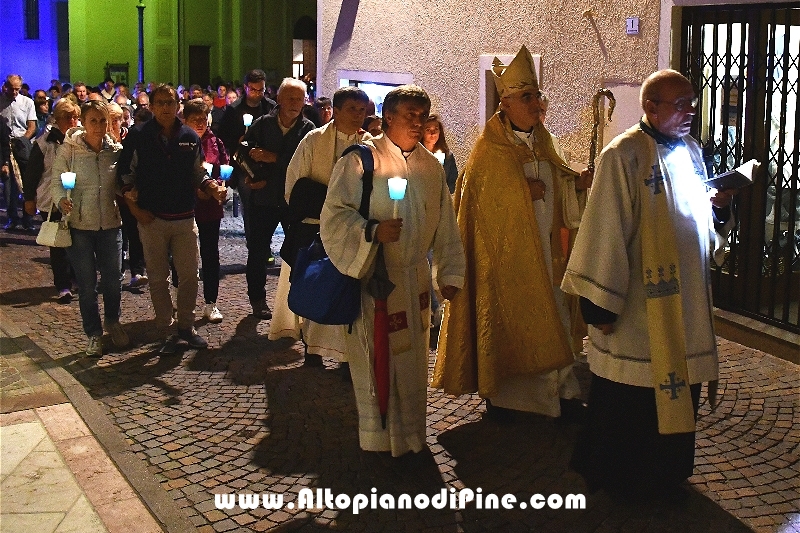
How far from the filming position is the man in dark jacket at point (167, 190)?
789 cm

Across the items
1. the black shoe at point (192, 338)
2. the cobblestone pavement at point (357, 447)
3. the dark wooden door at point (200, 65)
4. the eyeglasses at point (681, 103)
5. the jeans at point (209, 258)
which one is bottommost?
the cobblestone pavement at point (357, 447)

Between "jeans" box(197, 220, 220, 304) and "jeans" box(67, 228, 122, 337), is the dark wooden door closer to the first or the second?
"jeans" box(197, 220, 220, 304)

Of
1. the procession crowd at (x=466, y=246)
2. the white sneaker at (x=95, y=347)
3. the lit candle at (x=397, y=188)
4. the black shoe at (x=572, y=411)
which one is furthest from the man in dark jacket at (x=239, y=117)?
the lit candle at (x=397, y=188)

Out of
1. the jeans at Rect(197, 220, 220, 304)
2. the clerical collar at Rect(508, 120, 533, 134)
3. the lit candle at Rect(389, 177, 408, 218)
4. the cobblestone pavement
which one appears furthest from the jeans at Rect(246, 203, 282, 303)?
the lit candle at Rect(389, 177, 408, 218)

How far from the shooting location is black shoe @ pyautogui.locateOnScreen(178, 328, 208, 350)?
827cm

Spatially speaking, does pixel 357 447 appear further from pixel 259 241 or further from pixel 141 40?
pixel 141 40

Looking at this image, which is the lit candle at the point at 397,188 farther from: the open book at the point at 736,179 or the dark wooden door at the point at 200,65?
the dark wooden door at the point at 200,65

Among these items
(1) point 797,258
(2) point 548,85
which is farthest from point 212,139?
(1) point 797,258

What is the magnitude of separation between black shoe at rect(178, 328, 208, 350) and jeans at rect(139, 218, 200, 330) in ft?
0.13

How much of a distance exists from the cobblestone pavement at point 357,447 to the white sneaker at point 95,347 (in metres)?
0.10

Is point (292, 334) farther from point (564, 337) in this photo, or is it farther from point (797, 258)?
point (797, 258)

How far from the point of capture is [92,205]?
7.86 m

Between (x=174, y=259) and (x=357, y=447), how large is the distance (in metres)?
2.83

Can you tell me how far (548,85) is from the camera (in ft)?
35.4
